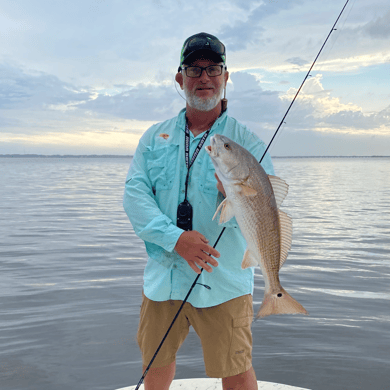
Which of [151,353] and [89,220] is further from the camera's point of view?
[89,220]

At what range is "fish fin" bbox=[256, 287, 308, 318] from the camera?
2.45m

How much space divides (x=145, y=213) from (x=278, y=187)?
87 cm

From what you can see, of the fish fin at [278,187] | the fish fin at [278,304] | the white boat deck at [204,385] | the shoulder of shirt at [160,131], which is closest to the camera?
the fish fin at [278,304]

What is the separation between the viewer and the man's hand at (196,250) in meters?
2.42

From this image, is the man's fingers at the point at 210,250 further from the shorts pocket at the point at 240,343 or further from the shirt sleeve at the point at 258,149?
the shirt sleeve at the point at 258,149

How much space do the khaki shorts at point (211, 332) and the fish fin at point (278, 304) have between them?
30 cm

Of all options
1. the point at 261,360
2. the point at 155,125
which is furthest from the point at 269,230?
the point at 261,360

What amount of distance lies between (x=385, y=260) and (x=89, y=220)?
10.0m

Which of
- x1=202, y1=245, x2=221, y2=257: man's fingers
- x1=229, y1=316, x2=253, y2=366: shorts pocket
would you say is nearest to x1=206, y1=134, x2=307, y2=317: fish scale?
x1=202, y1=245, x2=221, y2=257: man's fingers

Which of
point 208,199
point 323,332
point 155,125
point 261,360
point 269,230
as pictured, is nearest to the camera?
point 269,230

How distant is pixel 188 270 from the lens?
282cm

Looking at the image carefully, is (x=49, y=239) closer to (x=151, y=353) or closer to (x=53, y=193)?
(x=151, y=353)

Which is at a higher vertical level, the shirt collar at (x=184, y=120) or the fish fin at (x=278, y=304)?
the shirt collar at (x=184, y=120)

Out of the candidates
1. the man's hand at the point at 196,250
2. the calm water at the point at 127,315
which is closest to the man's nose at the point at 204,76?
the man's hand at the point at 196,250
